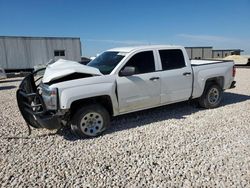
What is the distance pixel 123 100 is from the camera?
5172 millimetres

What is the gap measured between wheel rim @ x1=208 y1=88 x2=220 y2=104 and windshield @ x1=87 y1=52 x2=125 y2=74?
9.94 ft

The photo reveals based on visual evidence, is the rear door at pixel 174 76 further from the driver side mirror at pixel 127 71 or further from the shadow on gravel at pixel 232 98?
the shadow on gravel at pixel 232 98

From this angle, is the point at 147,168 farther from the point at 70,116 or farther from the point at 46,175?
the point at 70,116

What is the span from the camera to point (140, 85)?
534 cm

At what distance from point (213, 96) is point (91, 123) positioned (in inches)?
155

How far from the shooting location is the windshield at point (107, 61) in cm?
527

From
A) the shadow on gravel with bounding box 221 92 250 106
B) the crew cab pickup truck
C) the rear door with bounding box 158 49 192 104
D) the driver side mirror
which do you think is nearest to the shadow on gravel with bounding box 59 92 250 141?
the shadow on gravel with bounding box 221 92 250 106

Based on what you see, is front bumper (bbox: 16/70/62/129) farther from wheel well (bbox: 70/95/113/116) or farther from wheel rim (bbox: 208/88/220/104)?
wheel rim (bbox: 208/88/220/104)

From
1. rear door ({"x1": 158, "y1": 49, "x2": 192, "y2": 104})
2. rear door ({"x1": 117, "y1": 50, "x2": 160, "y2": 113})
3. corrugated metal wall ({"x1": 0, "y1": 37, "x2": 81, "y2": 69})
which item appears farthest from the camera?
corrugated metal wall ({"x1": 0, "y1": 37, "x2": 81, "y2": 69})

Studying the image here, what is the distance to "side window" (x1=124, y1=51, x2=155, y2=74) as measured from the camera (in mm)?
5418

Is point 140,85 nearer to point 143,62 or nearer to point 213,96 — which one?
point 143,62

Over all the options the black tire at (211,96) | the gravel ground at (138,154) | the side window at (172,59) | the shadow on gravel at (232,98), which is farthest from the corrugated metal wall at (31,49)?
the black tire at (211,96)

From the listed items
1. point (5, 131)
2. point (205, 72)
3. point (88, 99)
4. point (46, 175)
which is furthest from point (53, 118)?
point (205, 72)

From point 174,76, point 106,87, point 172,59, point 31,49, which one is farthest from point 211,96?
point 31,49
